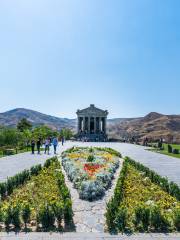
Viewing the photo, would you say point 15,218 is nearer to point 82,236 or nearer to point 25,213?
point 25,213

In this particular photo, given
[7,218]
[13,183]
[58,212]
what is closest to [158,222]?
[58,212]

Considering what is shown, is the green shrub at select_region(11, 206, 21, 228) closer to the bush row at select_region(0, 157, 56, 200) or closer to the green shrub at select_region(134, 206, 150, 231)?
the green shrub at select_region(134, 206, 150, 231)

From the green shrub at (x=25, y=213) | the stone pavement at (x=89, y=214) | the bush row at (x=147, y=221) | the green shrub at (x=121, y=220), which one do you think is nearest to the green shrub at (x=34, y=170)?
the stone pavement at (x=89, y=214)

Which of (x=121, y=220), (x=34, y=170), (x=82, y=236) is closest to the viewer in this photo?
(x=82, y=236)

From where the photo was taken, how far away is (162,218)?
8.30m

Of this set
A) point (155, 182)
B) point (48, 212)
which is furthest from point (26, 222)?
point (155, 182)

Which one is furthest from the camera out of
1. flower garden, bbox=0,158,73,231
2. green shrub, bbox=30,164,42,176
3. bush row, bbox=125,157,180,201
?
green shrub, bbox=30,164,42,176

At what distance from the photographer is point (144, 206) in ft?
28.1

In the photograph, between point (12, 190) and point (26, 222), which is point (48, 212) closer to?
point (26, 222)

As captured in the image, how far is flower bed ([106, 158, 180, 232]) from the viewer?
8250mm

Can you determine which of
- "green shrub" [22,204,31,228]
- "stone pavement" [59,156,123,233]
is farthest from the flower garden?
"stone pavement" [59,156,123,233]

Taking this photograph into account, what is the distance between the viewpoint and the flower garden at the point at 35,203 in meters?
8.23

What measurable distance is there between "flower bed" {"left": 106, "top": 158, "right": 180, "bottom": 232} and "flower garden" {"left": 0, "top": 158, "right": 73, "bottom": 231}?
132 cm

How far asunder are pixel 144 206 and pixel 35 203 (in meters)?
4.02
